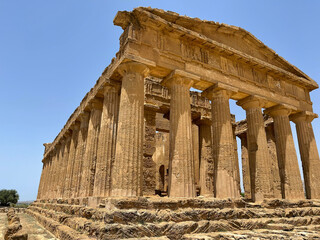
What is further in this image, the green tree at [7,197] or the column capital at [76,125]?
the green tree at [7,197]

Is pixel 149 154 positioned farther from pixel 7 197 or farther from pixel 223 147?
pixel 7 197

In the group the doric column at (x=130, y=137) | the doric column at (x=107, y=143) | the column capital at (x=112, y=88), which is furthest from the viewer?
the column capital at (x=112, y=88)

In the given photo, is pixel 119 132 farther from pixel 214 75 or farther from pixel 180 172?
pixel 214 75

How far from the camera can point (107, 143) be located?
11.0m

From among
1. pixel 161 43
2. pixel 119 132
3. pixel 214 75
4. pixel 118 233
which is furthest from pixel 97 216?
pixel 214 75

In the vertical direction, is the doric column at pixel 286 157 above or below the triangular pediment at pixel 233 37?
below

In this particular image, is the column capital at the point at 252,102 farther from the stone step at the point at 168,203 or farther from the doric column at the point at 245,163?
the doric column at the point at 245,163

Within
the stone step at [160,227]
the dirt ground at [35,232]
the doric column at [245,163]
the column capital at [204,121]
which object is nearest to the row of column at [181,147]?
the stone step at [160,227]

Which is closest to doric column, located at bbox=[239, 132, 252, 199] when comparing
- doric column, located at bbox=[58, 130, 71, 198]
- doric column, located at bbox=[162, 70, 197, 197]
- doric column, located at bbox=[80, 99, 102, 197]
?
doric column, located at bbox=[162, 70, 197, 197]

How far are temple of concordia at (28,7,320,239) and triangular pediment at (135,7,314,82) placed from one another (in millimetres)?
62

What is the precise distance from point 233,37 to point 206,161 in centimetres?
800

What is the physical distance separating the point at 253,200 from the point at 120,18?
10482mm

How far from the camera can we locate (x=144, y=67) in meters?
9.95

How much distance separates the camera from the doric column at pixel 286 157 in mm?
13375
